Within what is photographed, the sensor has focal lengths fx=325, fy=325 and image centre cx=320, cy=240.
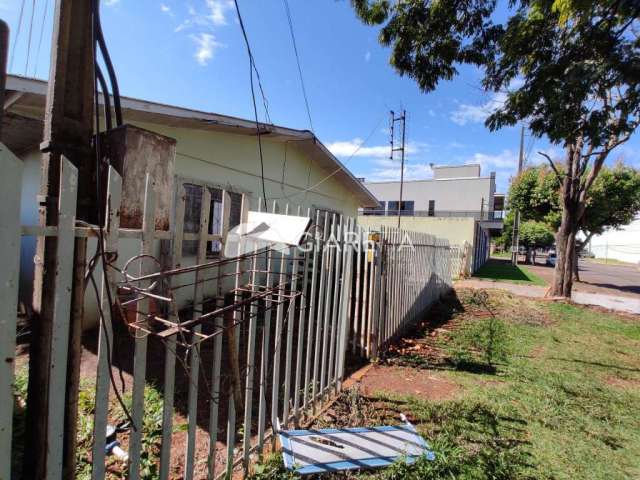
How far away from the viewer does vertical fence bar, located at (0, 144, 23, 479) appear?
991 millimetres

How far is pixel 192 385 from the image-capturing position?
1711mm

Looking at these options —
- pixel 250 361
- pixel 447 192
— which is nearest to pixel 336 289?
pixel 250 361

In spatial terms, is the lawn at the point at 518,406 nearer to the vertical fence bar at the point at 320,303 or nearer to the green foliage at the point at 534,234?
the vertical fence bar at the point at 320,303

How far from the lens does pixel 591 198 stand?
16375 mm

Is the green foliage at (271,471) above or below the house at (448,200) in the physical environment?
below

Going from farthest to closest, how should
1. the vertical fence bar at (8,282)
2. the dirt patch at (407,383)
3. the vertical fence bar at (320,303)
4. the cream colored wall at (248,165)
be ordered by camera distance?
the cream colored wall at (248,165) → the dirt patch at (407,383) → the vertical fence bar at (320,303) → the vertical fence bar at (8,282)

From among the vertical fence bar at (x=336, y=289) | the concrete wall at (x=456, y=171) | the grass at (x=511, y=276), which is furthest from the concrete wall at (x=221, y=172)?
the concrete wall at (x=456, y=171)

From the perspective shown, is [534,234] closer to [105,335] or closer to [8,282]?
[105,335]

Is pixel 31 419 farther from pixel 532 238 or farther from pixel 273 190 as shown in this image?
pixel 532 238

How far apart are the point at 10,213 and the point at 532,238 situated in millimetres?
33367

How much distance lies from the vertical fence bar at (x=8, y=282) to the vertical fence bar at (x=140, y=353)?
420 mm

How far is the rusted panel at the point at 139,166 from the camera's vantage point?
1354 mm

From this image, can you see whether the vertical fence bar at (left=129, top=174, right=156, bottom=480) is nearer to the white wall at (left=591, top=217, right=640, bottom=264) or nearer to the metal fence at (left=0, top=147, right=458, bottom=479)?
the metal fence at (left=0, top=147, right=458, bottom=479)

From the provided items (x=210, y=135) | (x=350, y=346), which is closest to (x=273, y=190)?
(x=210, y=135)
